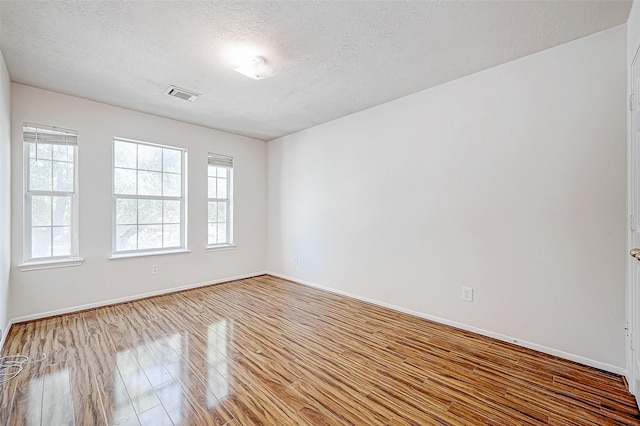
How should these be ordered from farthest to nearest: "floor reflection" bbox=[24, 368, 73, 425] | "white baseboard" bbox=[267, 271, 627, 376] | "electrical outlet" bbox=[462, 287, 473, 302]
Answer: "electrical outlet" bbox=[462, 287, 473, 302] < "white baseboard" bbox=[267, 271, 627, 376] < "floor reflection" bbox=[24, 368, 73, 425]

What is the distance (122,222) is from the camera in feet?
12.8

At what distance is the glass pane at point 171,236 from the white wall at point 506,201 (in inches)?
99.6

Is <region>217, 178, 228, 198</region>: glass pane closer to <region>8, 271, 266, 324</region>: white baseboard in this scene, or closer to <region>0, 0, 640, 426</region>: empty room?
<region>0, 0, 640, 426</region>: empty room

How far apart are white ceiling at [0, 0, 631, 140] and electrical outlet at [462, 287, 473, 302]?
7.11 feet

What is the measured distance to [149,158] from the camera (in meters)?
4.15

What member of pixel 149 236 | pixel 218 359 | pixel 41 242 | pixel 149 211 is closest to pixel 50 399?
pixel 218 359

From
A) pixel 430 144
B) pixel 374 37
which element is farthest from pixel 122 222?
pixel 430 144

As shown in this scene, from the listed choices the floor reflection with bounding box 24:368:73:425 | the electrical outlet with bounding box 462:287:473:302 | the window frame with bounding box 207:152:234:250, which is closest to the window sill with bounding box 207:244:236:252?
the window frame with bounding box 207:152:234:250

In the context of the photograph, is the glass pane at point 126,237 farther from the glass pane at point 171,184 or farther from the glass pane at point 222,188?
the glass pane at point 222,188

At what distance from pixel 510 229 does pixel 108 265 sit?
182 inches

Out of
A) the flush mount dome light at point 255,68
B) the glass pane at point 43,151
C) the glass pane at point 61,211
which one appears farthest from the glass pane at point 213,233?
the flush mount dome light at point 255,68

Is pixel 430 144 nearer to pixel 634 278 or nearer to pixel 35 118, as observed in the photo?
pixel 634 278

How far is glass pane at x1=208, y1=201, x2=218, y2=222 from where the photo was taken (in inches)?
191

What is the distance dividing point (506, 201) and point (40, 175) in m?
4.97
